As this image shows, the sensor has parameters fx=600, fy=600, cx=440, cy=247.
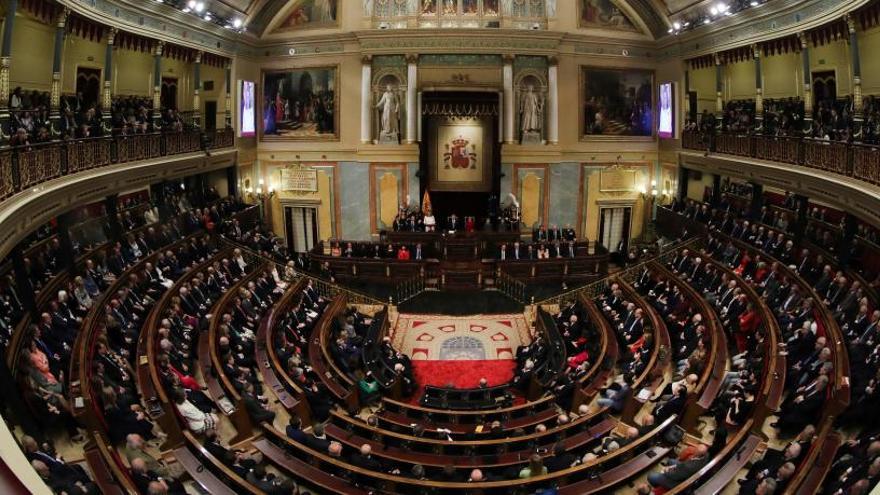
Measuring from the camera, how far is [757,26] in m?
18.2

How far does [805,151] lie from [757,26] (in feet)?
17.6

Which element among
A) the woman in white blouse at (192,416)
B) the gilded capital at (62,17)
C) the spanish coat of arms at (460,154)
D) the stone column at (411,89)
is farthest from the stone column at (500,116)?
the woman in white blouse at (192,416)

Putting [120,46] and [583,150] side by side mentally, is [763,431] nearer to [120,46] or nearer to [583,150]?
[583,150]

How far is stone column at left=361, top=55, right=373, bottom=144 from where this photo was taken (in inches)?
932

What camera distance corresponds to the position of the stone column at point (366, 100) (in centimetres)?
2367

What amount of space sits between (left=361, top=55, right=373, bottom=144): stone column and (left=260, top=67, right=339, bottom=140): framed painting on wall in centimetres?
115

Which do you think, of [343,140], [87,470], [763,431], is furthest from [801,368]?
[343,140]

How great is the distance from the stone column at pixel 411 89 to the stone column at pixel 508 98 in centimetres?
344

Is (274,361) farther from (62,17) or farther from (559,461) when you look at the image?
(62,17)

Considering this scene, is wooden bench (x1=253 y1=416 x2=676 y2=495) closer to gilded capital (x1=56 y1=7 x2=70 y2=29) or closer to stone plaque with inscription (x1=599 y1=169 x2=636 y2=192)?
gilded capital (x1=56 y1=7 x2=70 y2=29)

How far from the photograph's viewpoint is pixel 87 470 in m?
8.38

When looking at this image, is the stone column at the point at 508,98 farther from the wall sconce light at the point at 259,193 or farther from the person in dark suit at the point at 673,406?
the person in dark suit at the point at 673,406

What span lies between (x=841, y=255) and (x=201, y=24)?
20.3m

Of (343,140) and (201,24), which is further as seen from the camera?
(343,140)
